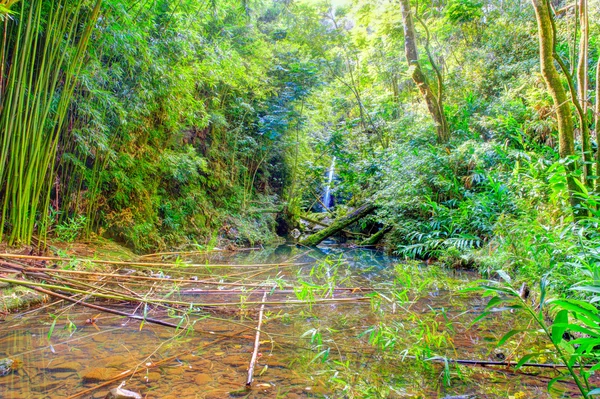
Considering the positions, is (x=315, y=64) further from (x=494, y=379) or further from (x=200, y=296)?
(x=494, y=379)

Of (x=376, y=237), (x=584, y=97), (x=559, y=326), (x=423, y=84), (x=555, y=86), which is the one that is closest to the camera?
(x=559, y=326)

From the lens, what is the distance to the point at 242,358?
1567 millimetres

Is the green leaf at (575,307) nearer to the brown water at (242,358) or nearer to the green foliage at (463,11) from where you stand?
the brown water at (242,358)

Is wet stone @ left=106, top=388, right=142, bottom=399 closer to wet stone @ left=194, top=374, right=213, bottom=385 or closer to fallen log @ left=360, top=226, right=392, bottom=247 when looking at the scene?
wet stone @ left=194, top=374, right=213, bottom=385

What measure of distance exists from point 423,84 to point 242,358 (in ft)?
20.9

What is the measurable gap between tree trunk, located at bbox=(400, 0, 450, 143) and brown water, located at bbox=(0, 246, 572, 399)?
483 cm

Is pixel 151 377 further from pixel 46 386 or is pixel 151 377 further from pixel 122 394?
pixel 46 386

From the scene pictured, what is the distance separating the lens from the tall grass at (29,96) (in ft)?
7.57

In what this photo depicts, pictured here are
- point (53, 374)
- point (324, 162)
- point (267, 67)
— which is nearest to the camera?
point (53, 374)

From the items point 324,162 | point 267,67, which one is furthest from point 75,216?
point 324,162

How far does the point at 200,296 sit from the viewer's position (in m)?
2.61

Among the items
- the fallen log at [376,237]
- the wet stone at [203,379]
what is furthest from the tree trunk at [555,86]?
the fallen log at [376,237]

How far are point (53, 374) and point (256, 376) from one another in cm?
80

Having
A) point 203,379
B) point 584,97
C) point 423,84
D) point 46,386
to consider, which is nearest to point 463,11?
point 423,84
